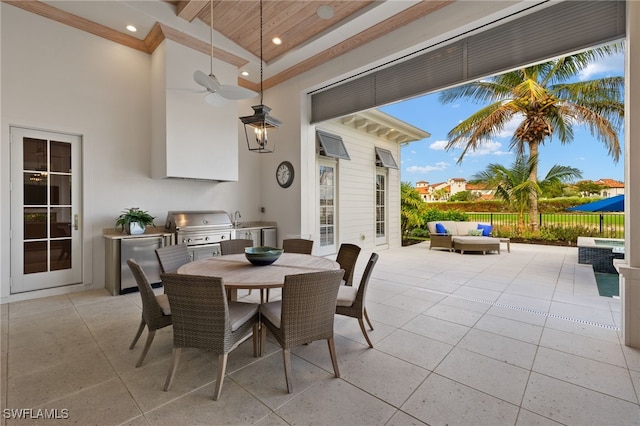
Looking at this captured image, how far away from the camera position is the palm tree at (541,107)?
23.9 ft

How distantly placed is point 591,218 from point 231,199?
34.3 feet

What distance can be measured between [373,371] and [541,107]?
9.17 m

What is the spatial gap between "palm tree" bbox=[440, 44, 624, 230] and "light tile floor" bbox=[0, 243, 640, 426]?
6.21 meters

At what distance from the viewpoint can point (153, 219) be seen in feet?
14.9

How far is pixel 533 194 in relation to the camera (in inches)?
344

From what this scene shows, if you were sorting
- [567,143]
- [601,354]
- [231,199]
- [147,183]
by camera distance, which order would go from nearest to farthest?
1. [601,354]
2. [147,183]
3. [231,199]
4. [567,143]

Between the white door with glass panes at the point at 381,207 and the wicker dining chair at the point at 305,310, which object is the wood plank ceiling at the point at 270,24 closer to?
the wicker dining chair at the point at 305,310

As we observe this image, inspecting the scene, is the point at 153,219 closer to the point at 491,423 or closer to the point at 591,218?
the point at 491,423


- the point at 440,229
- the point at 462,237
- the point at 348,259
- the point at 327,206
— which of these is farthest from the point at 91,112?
the point at 462,237

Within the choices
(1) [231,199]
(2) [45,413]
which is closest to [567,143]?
(1) [231,199]

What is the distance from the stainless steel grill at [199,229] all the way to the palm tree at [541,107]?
7251 millimetres

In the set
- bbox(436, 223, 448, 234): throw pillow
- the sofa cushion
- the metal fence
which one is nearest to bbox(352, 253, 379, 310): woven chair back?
bbox(436, 223, 448, 234): throw pillow

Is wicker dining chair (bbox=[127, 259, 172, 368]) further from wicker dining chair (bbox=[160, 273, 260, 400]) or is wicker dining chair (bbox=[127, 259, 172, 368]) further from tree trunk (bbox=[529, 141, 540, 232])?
tree trunk (bbox=[529, 141, 540, 232])

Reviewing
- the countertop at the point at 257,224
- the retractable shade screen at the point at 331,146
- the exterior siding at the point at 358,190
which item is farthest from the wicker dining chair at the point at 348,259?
the exterior siding at the point at 358,190
